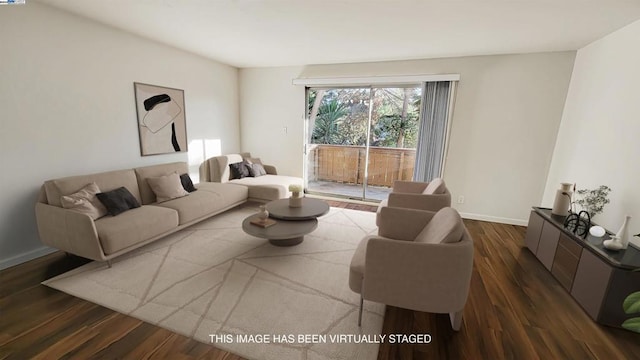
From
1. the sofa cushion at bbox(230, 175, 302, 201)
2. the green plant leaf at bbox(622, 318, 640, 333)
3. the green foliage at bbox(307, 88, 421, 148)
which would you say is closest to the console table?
the green plant leaf at bbox(622, 318, 640, 333)

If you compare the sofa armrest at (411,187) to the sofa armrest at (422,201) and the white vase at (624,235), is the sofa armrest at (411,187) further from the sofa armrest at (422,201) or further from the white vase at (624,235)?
the white vase at (624,235)

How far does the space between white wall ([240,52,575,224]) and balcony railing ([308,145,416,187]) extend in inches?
34.4

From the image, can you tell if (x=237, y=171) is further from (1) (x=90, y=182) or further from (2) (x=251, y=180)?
(1) (x=90, y=182)

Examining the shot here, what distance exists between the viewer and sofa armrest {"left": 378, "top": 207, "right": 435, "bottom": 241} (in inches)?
90.8

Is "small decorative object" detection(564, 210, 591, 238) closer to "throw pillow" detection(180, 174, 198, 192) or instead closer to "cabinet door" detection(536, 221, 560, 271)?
"cabinet door" detection(536, 221, 560, 271)

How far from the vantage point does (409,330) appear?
1881mm

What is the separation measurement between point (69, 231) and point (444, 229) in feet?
10.9

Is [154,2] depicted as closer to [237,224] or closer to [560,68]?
[237,224]

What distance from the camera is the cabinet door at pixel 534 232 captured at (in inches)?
118

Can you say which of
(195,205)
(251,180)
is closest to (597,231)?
(195,205)

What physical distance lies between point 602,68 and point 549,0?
1.56 meters

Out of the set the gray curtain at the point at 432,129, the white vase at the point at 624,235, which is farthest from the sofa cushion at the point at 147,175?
the white vase at the point at 624,235

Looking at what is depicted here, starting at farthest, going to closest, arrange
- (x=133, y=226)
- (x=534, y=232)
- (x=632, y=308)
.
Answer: (x=534, y=232) → (x=133, y=226) → (x=632, y=308)

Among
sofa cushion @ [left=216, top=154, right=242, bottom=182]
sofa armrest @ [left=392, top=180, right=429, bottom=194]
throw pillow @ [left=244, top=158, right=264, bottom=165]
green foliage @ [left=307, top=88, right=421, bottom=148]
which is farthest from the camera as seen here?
throw pillow @ [left=244, top=158, right=264, bottom=165]
